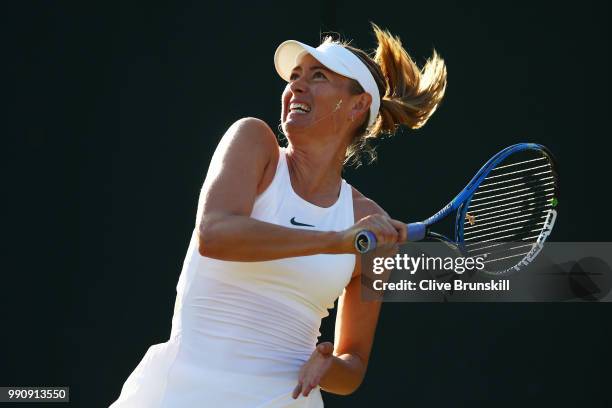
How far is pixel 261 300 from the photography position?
2.49 meters

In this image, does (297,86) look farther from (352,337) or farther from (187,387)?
(187,387)

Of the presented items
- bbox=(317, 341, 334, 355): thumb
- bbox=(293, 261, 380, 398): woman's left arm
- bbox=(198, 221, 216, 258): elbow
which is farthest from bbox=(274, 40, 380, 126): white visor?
bbox=(317, 341, 334, 355): thumb

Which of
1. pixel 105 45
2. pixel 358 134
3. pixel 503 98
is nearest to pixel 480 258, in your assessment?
pixel 358 134

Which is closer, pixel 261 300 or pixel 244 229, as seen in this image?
pixel 244 229

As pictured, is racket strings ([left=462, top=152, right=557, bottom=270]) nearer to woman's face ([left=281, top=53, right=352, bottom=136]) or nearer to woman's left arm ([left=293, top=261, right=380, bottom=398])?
woman's left arm ([left=293, top=261, right=380, bottom=398])

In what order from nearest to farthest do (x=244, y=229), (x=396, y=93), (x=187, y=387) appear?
(x=244, y=229) < (x=187, y=387) < (x=396, y=93)

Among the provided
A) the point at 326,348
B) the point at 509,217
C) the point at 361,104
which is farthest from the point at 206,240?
the point at 509,217

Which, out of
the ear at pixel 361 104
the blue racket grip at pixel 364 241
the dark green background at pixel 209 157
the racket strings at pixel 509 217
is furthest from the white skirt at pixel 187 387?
the dark green background at pixel 209 157

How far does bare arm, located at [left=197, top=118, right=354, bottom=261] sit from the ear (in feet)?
1.46

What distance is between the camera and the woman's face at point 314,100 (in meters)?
2.70

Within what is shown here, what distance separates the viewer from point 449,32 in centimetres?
398

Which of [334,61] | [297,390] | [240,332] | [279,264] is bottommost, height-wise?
[297,390]

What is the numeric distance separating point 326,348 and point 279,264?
0.22 metres

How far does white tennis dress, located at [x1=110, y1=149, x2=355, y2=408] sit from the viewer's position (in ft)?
7.89
